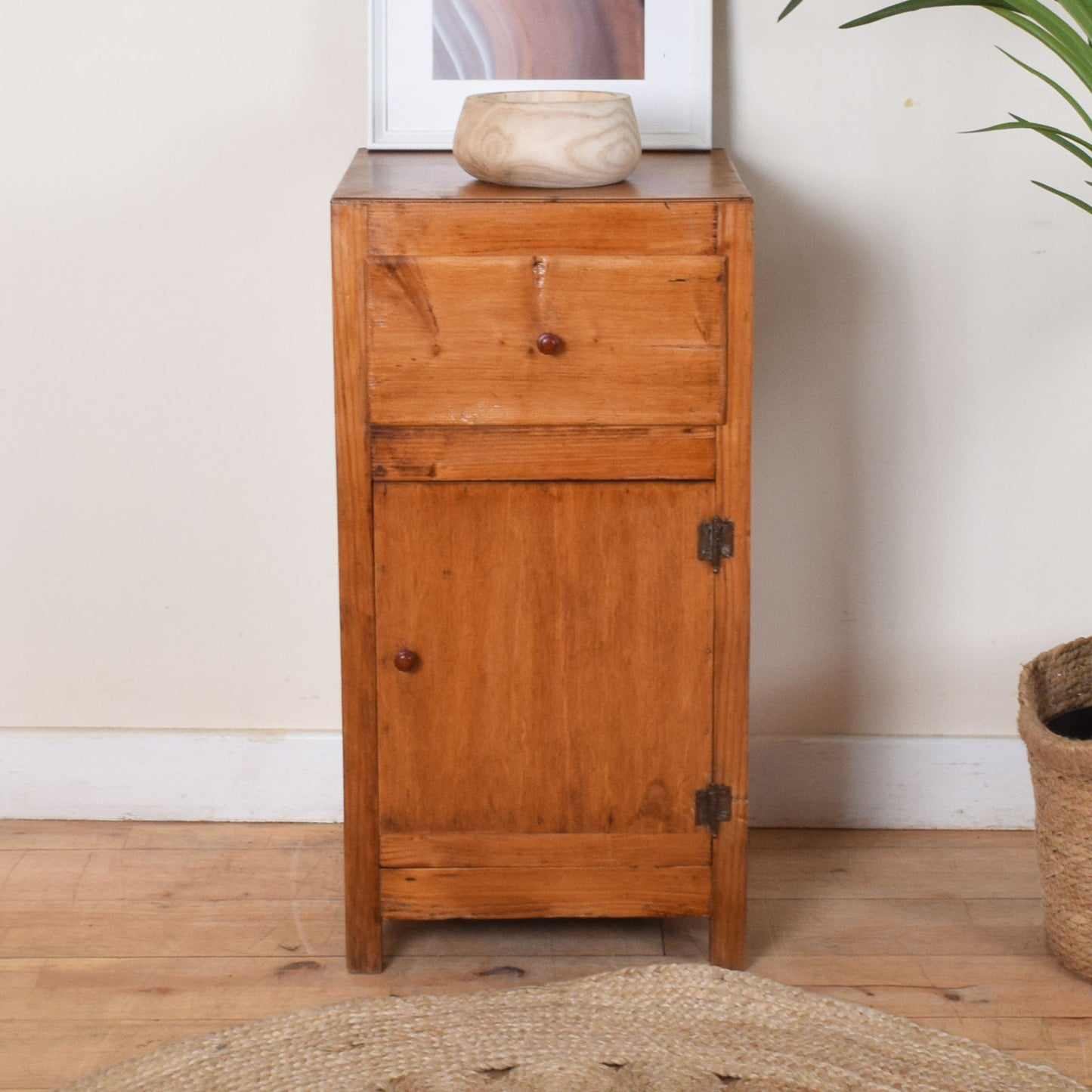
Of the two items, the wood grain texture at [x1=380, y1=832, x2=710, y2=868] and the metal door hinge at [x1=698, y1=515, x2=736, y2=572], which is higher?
the metal door hinge at [x1=698, y1=515, x2=736, y2=572]

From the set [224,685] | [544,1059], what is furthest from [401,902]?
[224,685]

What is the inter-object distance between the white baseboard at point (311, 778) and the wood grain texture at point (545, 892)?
44 cm

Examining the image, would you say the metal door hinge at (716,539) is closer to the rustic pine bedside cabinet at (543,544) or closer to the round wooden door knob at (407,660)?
the rustic pine bedside cabinet at (543,544)

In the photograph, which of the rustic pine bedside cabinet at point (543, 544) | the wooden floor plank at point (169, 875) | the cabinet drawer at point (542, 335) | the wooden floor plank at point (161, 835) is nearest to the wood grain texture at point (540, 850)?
the rustic pine bedside cabinet at point (543, 544)

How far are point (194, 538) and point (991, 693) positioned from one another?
1.19m

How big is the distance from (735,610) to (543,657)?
0.23m

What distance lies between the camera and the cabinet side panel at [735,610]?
1632 millimetres

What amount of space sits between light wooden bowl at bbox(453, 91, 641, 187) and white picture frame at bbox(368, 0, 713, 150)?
27 cm

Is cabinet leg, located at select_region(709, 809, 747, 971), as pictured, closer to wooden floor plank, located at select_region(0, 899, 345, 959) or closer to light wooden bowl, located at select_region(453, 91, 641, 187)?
wooden floor plank, located at select_region(0, 899, 345, 959)

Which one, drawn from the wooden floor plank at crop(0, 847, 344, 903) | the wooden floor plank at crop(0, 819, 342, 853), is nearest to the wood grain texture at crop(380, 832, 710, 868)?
the wooden floor plank at crop(0, 847, 344, 903)

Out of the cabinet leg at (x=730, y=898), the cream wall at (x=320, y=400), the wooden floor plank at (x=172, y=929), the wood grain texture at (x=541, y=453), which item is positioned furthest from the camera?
the cream wall at (x=320, y=400)

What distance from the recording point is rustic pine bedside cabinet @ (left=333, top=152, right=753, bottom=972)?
1.62 meters

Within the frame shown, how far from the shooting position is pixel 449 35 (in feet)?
6.42

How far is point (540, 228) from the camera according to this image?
1.62 meters
